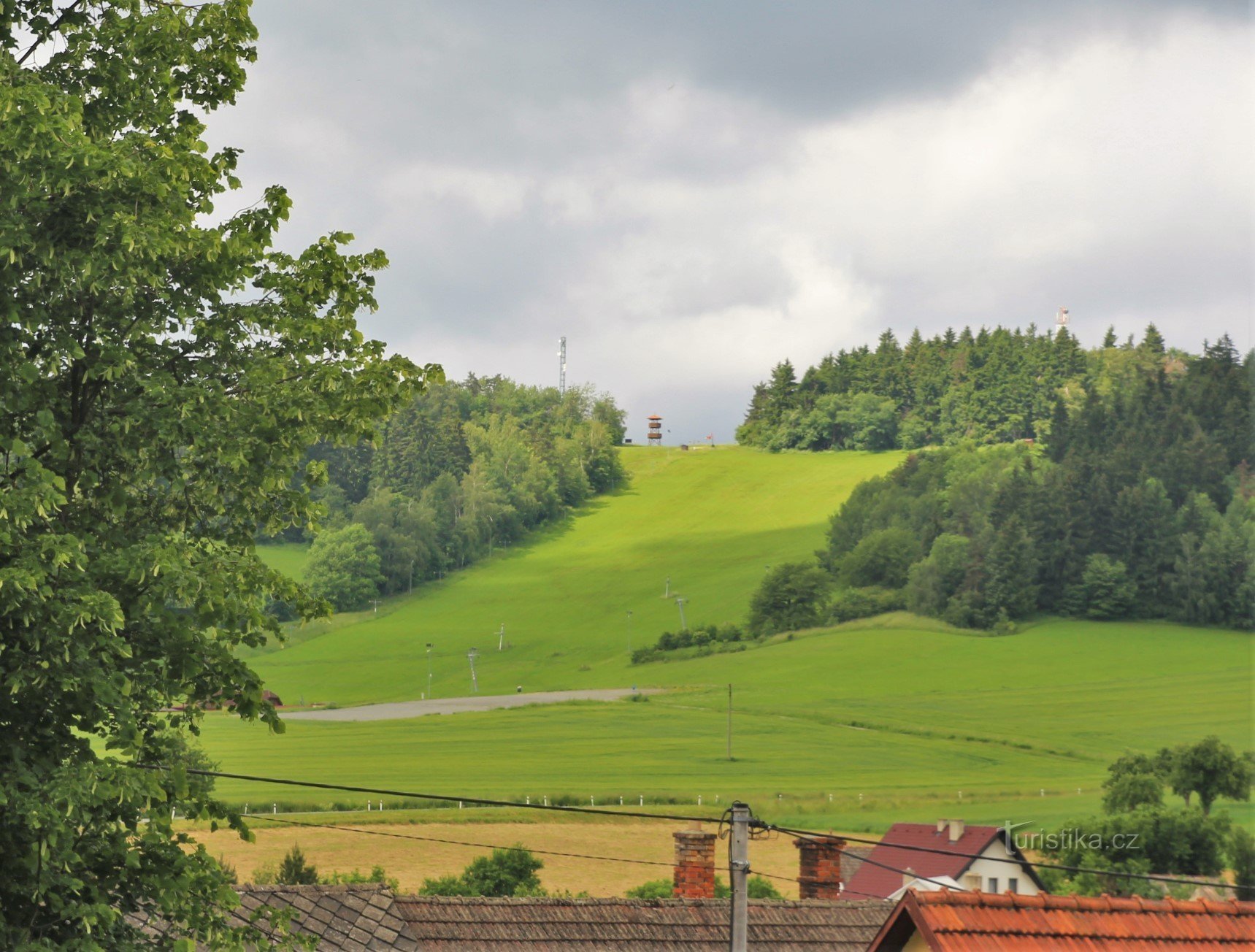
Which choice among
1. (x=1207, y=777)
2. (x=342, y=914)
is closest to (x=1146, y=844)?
(x=1207, y=777)

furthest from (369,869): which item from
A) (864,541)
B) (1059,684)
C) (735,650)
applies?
(864,541)

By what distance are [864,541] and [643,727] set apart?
27582 mm

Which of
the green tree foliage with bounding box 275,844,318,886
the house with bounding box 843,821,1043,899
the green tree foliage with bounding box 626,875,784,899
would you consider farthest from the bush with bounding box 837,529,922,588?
the green tree foliage with bounding box 275,844,318,886

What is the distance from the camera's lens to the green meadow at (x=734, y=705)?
66812 mm

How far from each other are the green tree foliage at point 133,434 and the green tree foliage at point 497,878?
33.8 meters

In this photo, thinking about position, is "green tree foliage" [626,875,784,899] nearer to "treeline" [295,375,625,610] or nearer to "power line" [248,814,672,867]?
"power line" [248,814,672,867]

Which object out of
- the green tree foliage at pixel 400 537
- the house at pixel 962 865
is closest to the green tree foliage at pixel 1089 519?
A: the green tree foliage at pixel 400 537

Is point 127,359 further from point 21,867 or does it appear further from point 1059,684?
point 1059,684

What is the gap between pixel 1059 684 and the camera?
7850 cm

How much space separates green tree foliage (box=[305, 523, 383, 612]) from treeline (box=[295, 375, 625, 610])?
0.08 m

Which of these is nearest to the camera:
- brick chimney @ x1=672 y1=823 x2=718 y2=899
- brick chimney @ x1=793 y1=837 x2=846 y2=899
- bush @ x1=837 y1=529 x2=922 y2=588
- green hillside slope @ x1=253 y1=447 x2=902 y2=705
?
brick chimney @ x1=672 y1=823 x2=718 y2=899

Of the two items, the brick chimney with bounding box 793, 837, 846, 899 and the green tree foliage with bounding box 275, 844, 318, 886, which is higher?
the brick chimney with bounding box 793, 837, 846, 899

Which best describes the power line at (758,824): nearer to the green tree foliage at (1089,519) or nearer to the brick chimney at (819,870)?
the brick chimney at (819,870)

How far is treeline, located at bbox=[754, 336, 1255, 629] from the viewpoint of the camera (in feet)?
281
